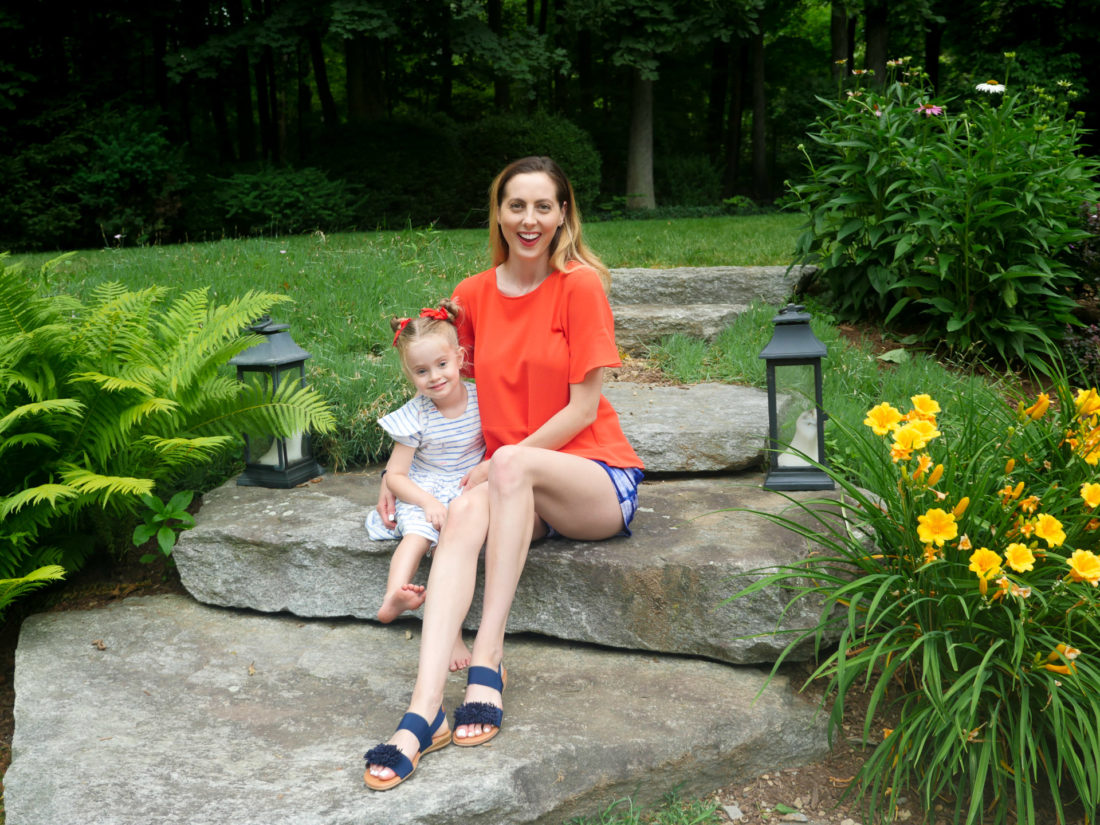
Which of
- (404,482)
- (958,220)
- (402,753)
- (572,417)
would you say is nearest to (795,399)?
(572,417)

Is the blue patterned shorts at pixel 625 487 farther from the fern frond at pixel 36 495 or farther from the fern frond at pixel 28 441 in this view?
the fern frond at pixel 28 441

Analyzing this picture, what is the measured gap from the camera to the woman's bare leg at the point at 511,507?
2488 mm

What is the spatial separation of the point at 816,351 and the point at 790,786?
145cm

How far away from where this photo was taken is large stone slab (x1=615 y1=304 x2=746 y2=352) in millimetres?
5258

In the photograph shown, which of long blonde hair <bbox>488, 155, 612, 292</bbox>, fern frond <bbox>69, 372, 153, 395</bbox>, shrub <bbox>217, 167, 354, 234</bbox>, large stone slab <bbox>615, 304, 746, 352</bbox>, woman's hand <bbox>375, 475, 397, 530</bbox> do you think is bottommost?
woman's hand <bbox>375, 475, 397, 530</bbox>

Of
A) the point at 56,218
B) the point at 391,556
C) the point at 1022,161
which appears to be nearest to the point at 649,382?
the point at 391,556

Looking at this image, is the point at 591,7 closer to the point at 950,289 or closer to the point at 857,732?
the point at 950,289

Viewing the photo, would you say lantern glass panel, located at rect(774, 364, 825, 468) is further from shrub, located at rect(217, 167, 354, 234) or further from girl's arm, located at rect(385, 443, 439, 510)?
shrub, located at rect(217, 167, 354, 234)

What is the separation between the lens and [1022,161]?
15.8 ft

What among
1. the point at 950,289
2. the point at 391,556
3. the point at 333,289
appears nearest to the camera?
the point at 391,556

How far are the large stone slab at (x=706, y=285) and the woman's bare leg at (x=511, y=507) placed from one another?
3.28 metres

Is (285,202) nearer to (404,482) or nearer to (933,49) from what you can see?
(404,482)

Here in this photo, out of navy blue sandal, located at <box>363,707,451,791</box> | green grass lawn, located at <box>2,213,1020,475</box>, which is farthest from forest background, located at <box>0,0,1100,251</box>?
navy blue sandal, located at <box>363,707,451,791</box>

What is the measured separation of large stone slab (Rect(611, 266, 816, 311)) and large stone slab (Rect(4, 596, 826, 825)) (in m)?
3.37
